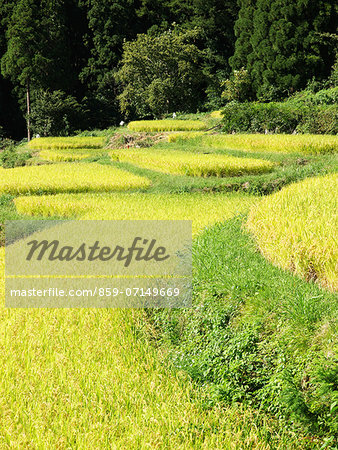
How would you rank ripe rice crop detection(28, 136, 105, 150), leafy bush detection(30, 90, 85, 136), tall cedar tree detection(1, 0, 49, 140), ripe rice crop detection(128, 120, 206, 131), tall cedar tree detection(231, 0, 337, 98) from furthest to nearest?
tall cedar tree detection(1, 0, 49, 140) → leafy bush detection(30, 90, 85, 136) → tall cedar tree detection(231, 0, 337, 98) → ripe rice crop detection(28, 136, 105, 150) → ripe rice crop detection(128, 120, 206, 131)

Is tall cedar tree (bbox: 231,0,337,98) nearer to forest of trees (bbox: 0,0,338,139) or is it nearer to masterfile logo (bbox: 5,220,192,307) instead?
forest of trees (bbox: 0,0,338,139)

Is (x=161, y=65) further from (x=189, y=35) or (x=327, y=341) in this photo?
(x=327, y=341)

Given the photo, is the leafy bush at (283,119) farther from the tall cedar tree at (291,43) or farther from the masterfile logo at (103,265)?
the masterfile logo at (103,265)

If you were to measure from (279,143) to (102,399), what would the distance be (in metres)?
10.0

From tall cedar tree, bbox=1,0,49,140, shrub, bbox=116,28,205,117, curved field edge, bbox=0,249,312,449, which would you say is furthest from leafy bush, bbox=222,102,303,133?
tall cedar tree, bbox=1,0,49,140

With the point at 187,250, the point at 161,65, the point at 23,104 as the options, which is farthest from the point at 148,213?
the point at 23,104

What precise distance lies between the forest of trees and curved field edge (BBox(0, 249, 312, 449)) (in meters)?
18.7

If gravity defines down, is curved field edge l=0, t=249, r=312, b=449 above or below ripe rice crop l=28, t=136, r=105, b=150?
above

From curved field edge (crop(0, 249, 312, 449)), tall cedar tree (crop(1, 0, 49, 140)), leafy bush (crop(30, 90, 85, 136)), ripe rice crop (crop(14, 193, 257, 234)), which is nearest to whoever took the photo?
curved field edge (crop(0, 249, 312, 449))

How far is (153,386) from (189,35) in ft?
82.4

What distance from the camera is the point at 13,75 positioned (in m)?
25.3

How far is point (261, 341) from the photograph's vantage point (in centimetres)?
271

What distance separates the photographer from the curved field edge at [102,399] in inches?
88.4

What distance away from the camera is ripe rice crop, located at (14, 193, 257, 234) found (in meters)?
5.97
